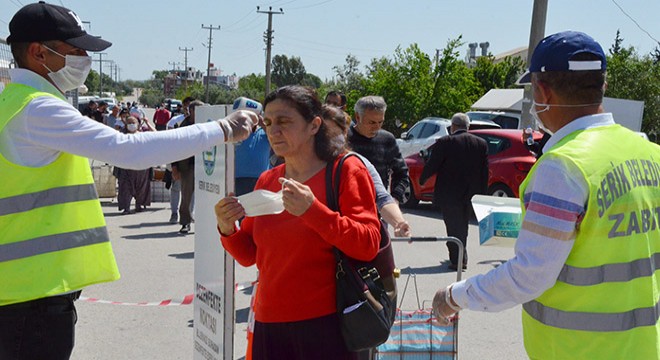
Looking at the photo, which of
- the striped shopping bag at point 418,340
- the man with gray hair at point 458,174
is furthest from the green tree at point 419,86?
the striped shopping bag at point 418,340

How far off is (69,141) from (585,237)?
1889mm

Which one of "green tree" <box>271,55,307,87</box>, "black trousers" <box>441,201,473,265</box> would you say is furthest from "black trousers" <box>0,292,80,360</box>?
"green tree" <box>271,55,307,87</box>

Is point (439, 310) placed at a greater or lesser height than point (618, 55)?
lesser

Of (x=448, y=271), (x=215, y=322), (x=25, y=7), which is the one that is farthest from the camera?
(x=448, y=271)

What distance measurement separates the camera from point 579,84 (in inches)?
98.7

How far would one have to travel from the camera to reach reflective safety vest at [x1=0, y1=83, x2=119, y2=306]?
2.79 metres

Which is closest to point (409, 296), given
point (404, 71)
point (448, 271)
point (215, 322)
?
point (448, 271)

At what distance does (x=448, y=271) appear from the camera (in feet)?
30.2

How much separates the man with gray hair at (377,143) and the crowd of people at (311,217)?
2.70m

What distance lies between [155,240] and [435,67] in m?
17.6

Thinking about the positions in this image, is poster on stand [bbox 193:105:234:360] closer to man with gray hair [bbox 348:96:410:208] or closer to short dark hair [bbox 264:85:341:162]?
short dark hair [bbox 264:85:341:162]

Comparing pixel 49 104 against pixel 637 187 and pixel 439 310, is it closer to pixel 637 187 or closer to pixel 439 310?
pixel 439 310

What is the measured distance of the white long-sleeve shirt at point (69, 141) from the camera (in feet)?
9.09

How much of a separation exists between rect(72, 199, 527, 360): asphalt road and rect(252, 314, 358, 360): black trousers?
2.87 m
